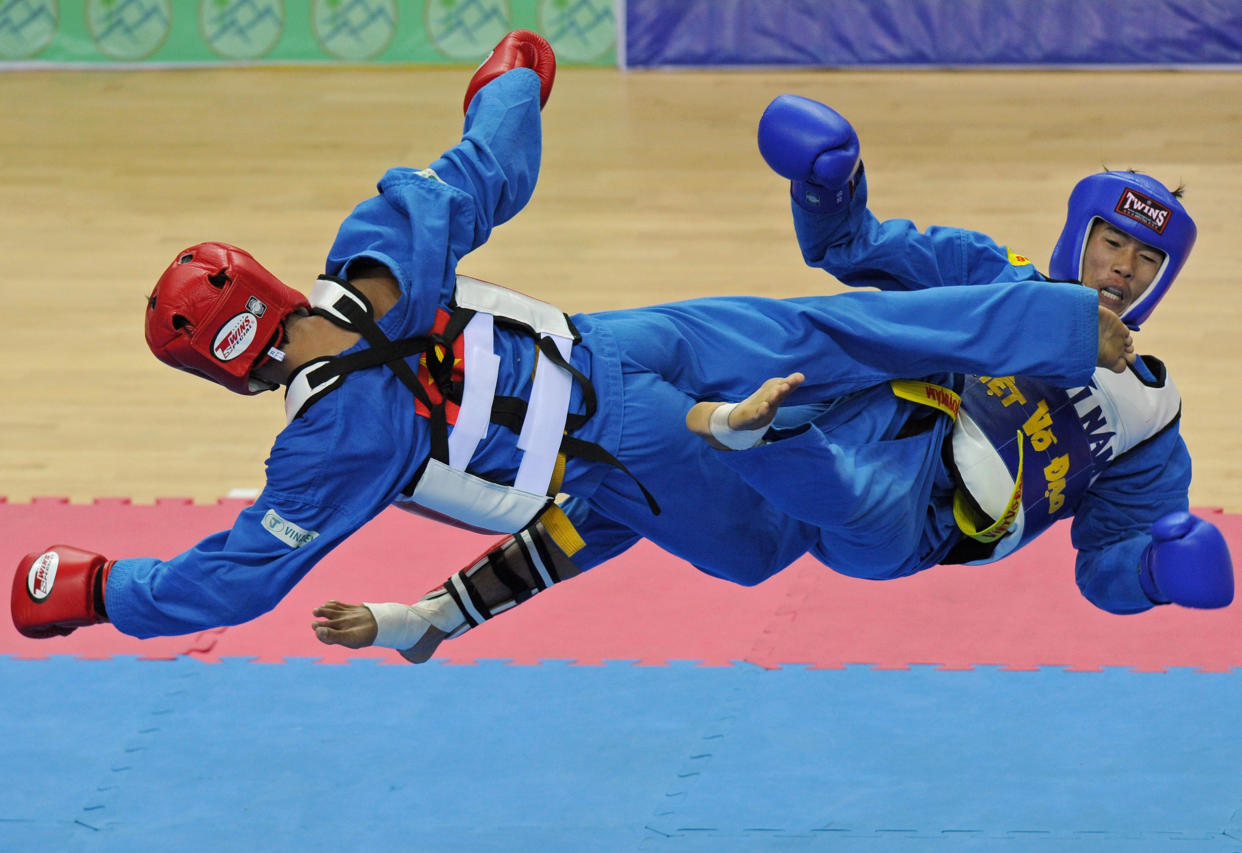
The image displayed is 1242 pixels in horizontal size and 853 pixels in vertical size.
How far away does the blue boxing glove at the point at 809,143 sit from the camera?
3666 mm

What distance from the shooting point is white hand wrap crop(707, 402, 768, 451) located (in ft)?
10.7

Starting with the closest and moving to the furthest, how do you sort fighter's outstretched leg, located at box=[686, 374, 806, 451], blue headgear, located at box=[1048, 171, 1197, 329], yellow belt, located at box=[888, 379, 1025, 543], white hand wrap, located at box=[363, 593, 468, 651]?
fighter's outstretched leg, located at box=[686, 374, 806, 451], yellow belt, located at box=[888, 379, 1025, 543], blue headgear, located at box=[1048, 171, 1197, 329], white hand wrap, located at box=[363, 593, 468, 651]

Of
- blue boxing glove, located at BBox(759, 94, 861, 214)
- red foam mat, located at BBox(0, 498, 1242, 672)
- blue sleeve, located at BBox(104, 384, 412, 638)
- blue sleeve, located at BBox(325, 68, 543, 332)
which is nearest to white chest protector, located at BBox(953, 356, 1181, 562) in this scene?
blue boxing glove, located at BBox(759, 94, 861, 214)

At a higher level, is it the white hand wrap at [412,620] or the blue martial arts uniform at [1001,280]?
the blue martial arts uniform at [1001,280]

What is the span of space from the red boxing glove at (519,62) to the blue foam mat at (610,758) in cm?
216

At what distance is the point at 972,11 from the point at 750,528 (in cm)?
827

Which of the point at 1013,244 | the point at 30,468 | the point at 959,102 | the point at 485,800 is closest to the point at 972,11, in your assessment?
the point at 959,102

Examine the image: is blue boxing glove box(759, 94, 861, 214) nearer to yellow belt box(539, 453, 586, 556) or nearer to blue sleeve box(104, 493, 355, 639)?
yellow belt box(539, 453, 586, 556)

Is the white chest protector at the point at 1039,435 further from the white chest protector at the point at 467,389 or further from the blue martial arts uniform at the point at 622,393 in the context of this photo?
the white chest protector at the point at 467,389

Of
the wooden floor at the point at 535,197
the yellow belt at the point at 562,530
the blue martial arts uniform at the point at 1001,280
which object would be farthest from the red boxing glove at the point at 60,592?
the wooden floor at the point at 535,197

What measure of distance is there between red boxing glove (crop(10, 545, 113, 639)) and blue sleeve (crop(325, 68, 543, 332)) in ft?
2.61

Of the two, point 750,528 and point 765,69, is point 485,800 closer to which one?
point 750,528

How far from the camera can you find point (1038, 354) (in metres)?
3.55

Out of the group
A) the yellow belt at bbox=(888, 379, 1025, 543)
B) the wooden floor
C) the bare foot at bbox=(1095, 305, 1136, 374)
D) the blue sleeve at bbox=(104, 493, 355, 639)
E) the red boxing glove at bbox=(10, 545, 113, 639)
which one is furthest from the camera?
the wooden floor
